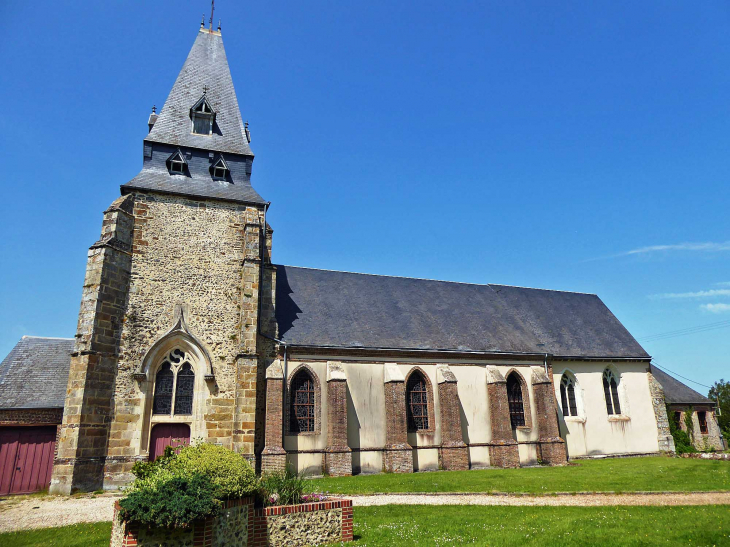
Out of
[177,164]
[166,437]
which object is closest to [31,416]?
[166,437]

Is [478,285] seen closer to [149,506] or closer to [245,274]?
[245,274]

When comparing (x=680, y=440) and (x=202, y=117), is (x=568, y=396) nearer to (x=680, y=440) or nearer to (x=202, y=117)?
(x=680, y=440)

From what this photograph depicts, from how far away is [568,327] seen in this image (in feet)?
92.0

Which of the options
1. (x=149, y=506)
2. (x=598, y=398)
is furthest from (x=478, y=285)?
(x=149, y=506)

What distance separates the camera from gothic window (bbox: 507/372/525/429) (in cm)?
2352

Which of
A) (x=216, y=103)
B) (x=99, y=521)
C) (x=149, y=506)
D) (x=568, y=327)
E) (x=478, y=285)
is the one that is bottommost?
(x=99, y=521)

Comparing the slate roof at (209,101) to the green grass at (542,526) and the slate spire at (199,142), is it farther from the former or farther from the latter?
the green grass at (542,526)

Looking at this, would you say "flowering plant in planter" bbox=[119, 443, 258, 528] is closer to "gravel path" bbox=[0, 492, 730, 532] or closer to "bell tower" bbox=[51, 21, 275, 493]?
"gravel path" bbox=[0, 492, 730, 532]

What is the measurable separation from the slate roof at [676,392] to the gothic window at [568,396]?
6944 mm

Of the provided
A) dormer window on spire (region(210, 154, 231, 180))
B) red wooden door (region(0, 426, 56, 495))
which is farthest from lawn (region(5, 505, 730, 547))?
dormer window on spire (region(210, 154, 231, 180))

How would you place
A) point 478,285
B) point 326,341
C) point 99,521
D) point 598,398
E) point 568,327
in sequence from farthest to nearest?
point 478,285, point 568,327, point 598,398, point 326,341, point 99,521

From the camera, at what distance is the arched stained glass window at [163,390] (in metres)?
17.6

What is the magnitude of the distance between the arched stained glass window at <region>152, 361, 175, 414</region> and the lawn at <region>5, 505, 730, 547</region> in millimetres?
6757

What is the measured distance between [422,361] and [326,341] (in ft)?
15.3
